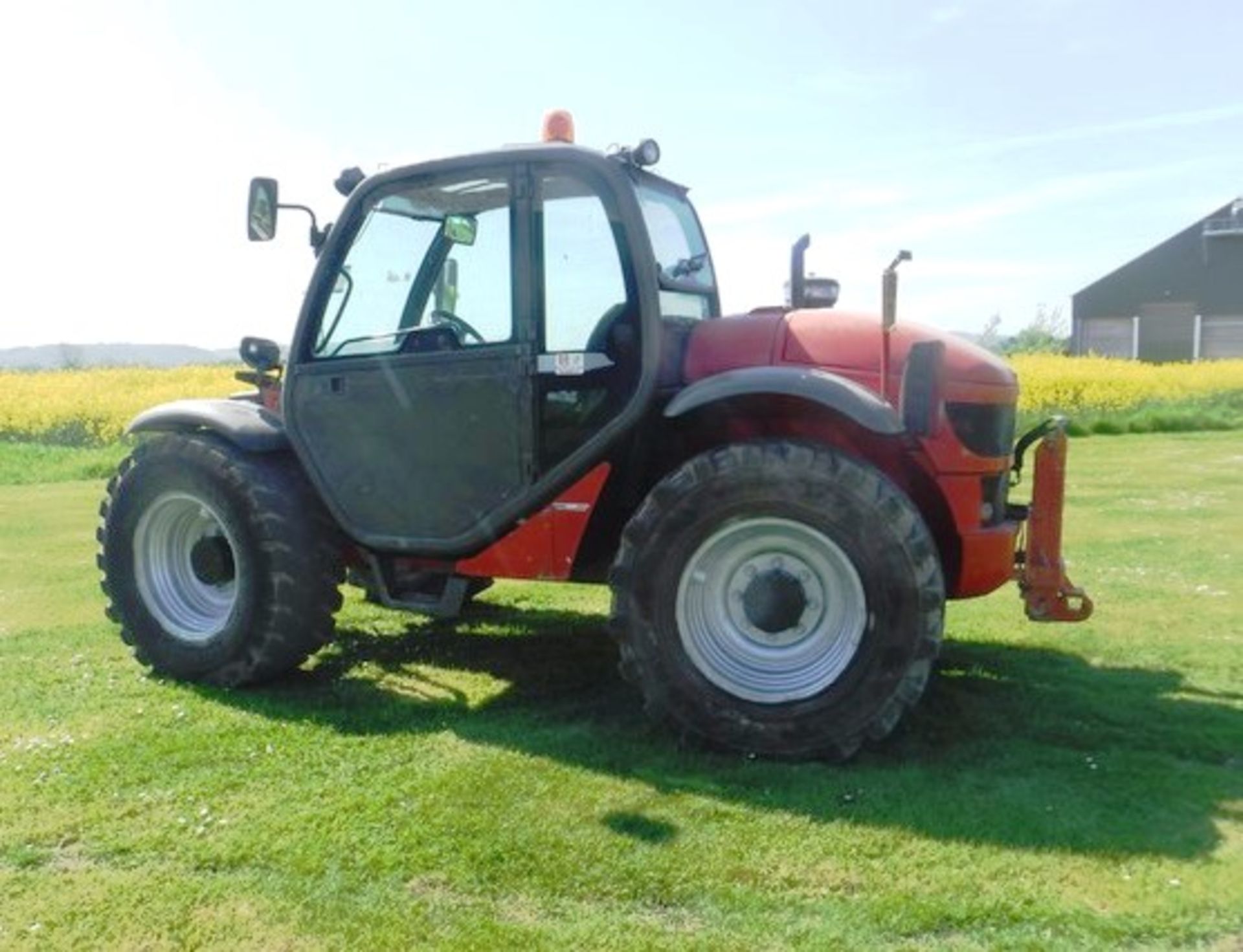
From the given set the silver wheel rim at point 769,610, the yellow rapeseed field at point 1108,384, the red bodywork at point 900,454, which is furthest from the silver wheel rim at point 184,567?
the yellow rapeseed field at point 1108,384

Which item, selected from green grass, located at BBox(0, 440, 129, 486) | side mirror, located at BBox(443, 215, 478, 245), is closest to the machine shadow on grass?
side mirror, located at BBox(443, 215, 478, 245)

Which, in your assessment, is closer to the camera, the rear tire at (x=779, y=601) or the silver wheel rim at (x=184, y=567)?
the rear tire at (x=779, y=601)

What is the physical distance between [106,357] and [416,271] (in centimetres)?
5170

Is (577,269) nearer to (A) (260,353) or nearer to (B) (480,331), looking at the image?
(B) (480,331)

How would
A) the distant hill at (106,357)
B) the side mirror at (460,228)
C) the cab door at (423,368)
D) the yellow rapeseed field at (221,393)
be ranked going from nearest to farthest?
the cab door at (423,368) → the side mirror at (460,228) → the yellow rapeseed field at (221,393) → the distant hill at (106,357)

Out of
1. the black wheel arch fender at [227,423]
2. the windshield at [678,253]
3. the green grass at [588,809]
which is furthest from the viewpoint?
the black wheel arch fender at [227,423]

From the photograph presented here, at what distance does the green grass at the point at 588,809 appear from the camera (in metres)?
2.96


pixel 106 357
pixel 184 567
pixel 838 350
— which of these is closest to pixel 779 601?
pixel 838 350

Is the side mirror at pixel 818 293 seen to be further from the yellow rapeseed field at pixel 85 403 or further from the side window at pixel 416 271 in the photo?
the yellow rapeseed field at pixel 85 403

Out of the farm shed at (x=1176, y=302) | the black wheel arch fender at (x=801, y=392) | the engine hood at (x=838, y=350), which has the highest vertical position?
the farm shed at (x=1176, y=302)

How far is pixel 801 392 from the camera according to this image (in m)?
4.05

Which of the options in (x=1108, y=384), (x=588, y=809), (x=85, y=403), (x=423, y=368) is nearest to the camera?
(x=588, y=809)

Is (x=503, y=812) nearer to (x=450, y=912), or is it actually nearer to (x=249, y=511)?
Result: (x=450, y=912)

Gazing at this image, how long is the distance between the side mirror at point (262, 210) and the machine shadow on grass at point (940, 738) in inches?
79.7
